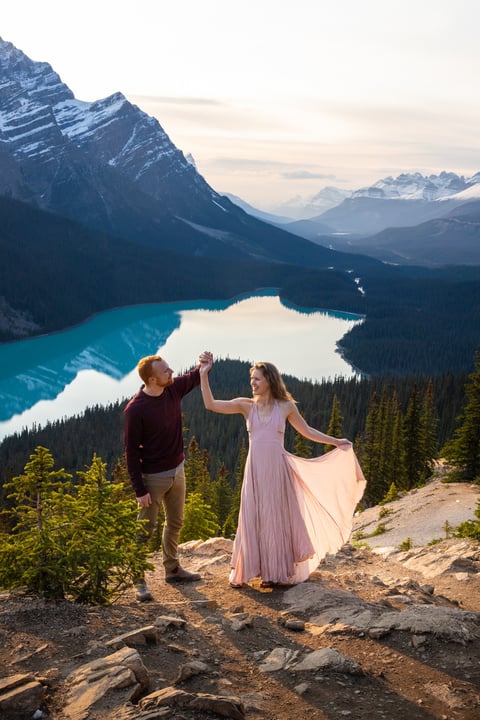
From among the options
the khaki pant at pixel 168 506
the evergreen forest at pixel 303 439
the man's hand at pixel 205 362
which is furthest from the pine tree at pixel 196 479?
the man's hand at pixel 205 362

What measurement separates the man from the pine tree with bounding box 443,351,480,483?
53.9 ft

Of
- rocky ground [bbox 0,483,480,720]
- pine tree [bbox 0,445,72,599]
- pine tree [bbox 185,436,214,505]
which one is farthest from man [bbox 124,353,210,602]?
pine tree [bbox 185,436,214,505]

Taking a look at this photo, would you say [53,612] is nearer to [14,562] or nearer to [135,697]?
[14,562]

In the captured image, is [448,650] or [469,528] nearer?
[448,650]

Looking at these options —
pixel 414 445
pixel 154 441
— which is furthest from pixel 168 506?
pixel 414 445

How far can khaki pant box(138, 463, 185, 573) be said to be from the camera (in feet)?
28.0

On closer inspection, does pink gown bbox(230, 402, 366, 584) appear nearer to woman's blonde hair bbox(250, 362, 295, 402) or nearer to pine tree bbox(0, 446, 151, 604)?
woman's blonde hair bbox(250, 362, 295, 402)

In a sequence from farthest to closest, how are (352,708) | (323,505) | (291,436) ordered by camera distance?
(291,436) < (323,505) < (352,708)

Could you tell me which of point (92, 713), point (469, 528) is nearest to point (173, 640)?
point (92, 713)

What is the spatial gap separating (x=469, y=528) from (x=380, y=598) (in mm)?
6432

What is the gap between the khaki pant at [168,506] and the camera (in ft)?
28.0

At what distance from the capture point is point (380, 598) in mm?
8773

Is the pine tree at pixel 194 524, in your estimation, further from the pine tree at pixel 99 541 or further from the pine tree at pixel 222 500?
the pine tree at pixel 222 500

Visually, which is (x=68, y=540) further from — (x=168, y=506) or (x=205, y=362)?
(x=205, y=362)
